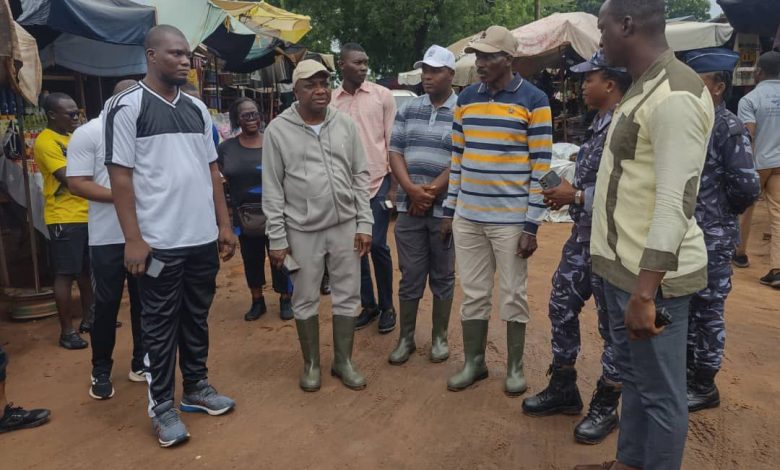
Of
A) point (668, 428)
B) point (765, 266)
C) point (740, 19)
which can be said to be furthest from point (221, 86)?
point (668, 428)

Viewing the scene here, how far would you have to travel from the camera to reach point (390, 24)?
20953 mm

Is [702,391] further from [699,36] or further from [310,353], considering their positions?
[699,36]

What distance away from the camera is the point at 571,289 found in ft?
10.7

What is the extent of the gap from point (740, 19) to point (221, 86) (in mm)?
8940

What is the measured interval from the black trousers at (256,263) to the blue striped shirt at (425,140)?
161 centimetres

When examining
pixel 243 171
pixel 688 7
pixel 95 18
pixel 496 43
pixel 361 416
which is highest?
pixel 688 7

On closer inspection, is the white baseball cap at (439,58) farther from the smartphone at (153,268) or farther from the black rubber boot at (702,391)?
the black rubber boot at (702,391)

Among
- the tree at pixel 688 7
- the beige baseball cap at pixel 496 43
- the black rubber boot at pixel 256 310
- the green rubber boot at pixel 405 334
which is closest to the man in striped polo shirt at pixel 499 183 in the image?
the beige baseball cap at pixel 496 43

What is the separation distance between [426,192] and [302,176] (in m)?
0.81

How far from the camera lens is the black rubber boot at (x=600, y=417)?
3.19 meters

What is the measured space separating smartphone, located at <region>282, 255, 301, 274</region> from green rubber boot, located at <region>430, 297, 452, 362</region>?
1.02 metres

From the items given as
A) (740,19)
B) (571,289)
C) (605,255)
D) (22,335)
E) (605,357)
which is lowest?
(22,335)

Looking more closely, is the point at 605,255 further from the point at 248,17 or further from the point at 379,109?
the point at 248,17

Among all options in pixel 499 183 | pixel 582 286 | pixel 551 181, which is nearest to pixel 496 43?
pixel 499 183
